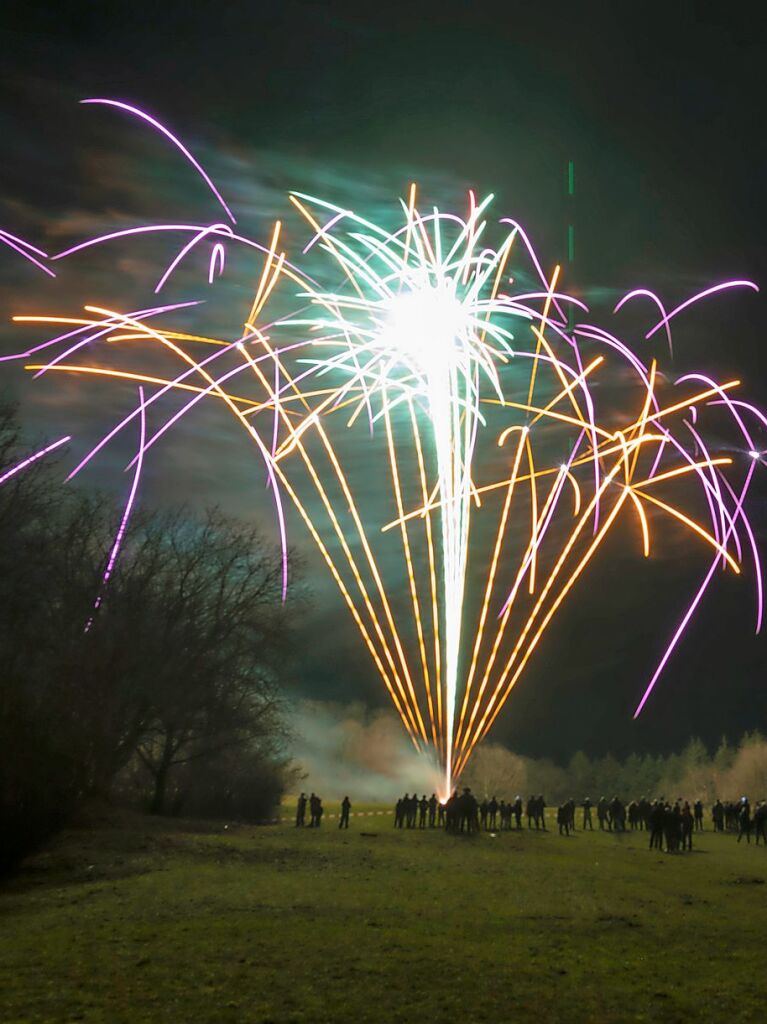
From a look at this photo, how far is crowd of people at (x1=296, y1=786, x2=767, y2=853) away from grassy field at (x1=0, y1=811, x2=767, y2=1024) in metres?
5.18

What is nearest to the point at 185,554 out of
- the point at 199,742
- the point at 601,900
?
the point at 199,742

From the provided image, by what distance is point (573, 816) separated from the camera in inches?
1309

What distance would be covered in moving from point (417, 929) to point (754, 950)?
380 centimetres

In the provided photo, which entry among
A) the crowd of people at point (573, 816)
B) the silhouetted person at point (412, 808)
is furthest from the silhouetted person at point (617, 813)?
the silhouetted person at point (412, 808)

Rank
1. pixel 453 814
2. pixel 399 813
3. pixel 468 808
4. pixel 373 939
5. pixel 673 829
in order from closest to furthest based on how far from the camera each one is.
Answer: pixel 373 939, pixel 673 829, pixel 468 808, pixel 453 814, pixel 399 813

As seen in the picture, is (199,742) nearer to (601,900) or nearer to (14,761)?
(14,761)

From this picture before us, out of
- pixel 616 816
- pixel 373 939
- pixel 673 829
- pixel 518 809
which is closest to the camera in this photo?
pixel 373 939

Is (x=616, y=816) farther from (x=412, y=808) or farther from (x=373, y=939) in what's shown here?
(x=373, y=939)

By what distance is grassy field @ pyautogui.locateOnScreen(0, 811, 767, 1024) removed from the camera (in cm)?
880

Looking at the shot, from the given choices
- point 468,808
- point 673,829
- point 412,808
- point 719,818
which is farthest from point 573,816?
point 673,829

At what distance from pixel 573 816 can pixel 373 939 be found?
23000 mm

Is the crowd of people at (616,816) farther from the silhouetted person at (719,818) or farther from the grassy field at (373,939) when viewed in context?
the grassy field at (373,939)

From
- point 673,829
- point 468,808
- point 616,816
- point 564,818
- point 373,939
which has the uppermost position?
point 616,816

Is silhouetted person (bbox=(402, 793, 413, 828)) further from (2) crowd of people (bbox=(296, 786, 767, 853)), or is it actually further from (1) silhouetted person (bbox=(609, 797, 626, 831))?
(1) silhouetted person (bbox=(609, 797, 626, 831))
